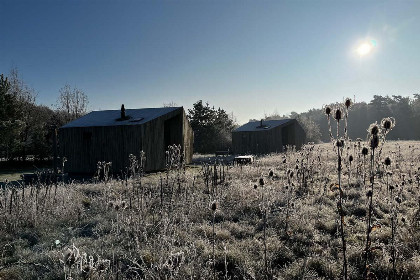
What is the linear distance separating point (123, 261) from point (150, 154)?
14.7m

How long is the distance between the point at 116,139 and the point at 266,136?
20.6 metres

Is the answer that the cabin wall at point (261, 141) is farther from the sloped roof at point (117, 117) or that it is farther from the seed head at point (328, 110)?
the seed head at point (328, 110)

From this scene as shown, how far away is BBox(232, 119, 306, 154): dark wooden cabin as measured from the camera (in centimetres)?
3544

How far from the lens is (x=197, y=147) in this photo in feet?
132

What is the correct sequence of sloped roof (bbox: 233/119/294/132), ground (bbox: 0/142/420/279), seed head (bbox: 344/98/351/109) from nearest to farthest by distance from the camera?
1. seed head (bbox: 344/98/351/109)
2. ground (bbox: 0/142/420/279)
3. sloped roof (bbox: 233/119/294/132)

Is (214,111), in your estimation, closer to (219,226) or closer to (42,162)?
(42,162)

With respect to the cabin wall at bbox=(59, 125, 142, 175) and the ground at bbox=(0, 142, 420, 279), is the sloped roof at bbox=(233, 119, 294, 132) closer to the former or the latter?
the cabin wall at bbox=(59, 125, 142, 175)

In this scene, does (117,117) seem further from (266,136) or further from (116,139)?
(266,136)

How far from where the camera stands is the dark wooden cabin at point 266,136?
35438mm

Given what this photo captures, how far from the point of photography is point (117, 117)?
21.3 m

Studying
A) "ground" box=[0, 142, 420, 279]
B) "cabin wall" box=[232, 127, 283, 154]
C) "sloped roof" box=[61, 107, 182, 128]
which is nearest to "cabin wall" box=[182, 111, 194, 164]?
"sloped roof" box=[61, 107, 182, 128]

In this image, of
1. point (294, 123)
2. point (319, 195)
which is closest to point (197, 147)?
point (294, 123)

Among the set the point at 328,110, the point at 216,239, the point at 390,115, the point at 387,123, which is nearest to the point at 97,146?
the point at 216,239

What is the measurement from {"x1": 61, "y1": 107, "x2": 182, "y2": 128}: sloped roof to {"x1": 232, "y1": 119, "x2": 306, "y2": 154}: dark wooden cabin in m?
16.2
